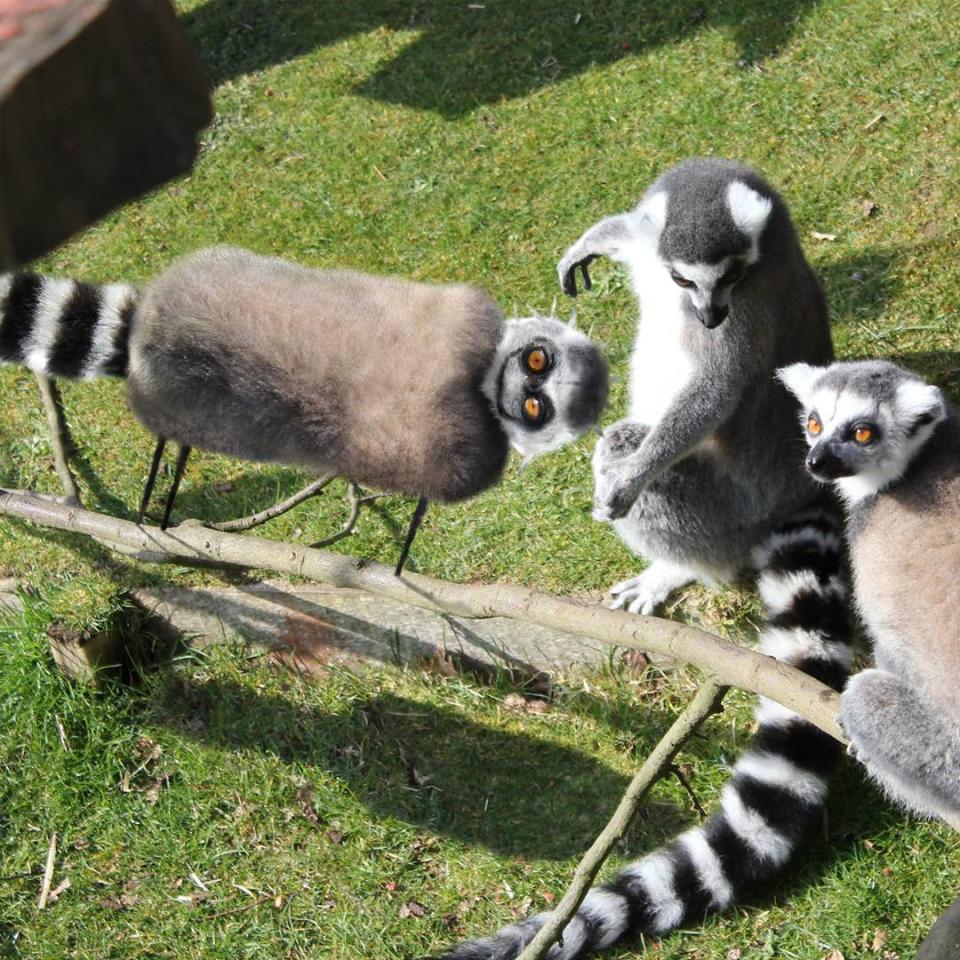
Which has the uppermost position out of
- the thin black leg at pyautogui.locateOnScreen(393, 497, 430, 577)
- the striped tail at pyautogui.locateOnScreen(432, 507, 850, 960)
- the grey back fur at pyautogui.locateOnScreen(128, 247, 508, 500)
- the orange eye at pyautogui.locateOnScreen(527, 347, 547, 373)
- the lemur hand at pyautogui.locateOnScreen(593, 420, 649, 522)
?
the grey back fur at pyautogui.locateOnScreen(128, 247, 508, 500)

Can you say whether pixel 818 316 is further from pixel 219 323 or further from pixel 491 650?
pixel 219 323

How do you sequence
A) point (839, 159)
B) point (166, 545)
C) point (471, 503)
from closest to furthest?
point (166, 545) → point (471, 503) → point (839, 159)

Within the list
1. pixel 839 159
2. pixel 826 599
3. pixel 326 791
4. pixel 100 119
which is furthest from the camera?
pixel 839 159

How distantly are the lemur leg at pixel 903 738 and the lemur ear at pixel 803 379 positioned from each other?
0.90 metres

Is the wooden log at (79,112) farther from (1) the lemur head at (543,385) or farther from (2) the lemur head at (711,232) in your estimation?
(2) the lemur head at (711,232)

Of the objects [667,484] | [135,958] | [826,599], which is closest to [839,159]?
[667,484]

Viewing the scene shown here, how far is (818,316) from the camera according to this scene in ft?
12.3

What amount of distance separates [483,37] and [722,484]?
10.8 ft

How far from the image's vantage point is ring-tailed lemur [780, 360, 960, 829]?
2779 millimetres

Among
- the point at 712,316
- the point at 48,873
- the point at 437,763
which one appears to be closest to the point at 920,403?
the point at 712,316

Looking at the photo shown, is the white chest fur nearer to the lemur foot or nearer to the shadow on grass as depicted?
the lemur foot

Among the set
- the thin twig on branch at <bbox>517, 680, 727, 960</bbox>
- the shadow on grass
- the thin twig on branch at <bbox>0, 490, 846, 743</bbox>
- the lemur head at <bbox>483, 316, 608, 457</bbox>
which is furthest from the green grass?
the lemur head at <bbox>483, 316, 608, 457</bbox>

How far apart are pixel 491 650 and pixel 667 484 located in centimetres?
86

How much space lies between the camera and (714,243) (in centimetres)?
327
